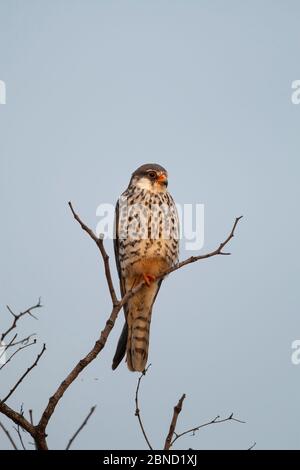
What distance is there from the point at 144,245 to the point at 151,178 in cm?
65

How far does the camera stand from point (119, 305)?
295 centimetres

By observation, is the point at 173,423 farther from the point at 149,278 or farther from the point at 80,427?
the point at 149,278

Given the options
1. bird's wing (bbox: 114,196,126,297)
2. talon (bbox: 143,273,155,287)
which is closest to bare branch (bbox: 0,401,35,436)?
talon (bbox: 143,273,155,287)

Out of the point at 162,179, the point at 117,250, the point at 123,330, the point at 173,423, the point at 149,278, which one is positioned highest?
the point at 162,179

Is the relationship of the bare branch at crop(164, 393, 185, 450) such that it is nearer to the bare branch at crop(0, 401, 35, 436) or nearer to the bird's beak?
the bare branch at crop(0, 401, 35, 436)

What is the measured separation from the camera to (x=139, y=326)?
16.8 ft

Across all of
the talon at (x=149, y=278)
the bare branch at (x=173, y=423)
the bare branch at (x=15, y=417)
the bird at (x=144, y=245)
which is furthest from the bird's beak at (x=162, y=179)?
the bare branch at (x=15, y=417)

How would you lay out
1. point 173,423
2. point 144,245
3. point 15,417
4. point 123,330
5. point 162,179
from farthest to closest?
point 162,179
point 144,245
point 123,330
point 173,423
point 15,417

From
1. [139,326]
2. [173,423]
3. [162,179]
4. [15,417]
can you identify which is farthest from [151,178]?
[15,417]

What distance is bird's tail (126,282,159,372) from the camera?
4.86 meters

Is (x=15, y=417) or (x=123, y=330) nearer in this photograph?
(x=15, y=417)
